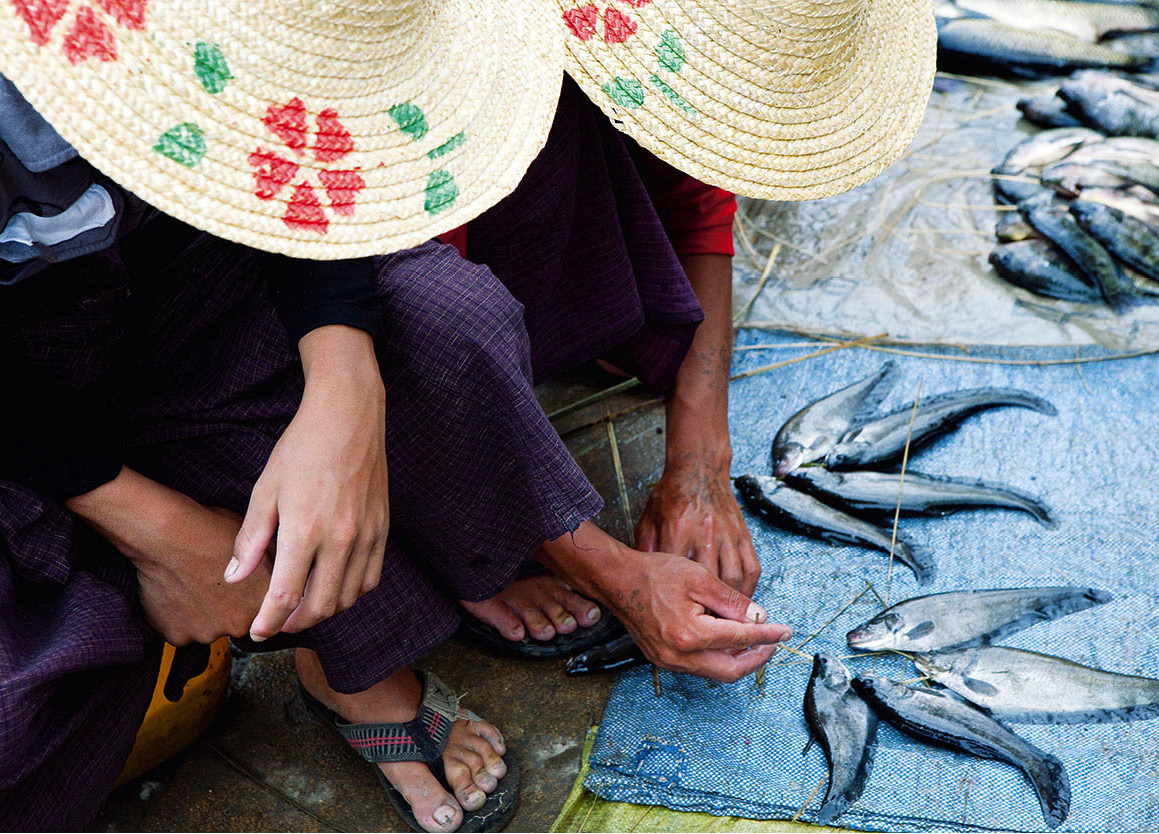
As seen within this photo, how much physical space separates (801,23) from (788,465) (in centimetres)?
110

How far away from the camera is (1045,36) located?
3.77 m

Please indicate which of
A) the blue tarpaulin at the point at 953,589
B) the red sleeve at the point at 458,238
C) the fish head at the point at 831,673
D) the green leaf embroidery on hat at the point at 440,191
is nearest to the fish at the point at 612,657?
→ the blue tarpaulin at the point at 953,589

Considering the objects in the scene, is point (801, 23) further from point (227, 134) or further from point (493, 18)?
point (227, 134)

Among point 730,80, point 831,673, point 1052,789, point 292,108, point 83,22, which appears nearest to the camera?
point 83,22

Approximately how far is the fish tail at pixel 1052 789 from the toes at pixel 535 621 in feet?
2.79

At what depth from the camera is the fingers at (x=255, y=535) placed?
1.20 m

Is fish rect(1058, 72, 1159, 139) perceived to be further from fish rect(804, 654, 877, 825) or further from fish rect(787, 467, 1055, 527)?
fish rect(804, 654, 877, 825)

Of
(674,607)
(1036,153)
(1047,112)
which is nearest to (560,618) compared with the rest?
(674,607)

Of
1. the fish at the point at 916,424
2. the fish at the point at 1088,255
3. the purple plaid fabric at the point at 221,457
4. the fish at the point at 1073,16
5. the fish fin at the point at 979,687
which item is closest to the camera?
the purple plaid fabric at the point at 221,457

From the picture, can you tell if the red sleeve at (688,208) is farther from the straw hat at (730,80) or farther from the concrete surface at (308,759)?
the concrete surface at (308,759)

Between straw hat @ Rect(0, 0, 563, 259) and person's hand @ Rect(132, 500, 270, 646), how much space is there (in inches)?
20.6

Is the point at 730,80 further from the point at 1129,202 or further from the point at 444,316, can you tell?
the point at 1129,202

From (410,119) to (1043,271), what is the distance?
2.09 m

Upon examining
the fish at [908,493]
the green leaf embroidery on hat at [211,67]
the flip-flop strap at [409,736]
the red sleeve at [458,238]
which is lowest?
the fish at [908,493]
